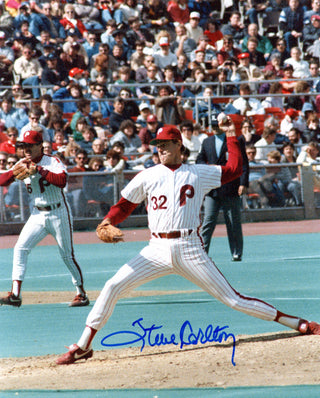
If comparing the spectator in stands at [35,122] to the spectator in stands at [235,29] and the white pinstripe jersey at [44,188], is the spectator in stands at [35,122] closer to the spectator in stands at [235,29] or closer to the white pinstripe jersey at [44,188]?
the spectator in stands at [235,29]

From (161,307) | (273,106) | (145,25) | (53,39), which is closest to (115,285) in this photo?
(161,307)

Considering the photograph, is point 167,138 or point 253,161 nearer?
point 167,138

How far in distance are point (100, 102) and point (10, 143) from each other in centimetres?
276

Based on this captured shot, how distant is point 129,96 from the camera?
1881cm

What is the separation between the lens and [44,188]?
8.30 meters

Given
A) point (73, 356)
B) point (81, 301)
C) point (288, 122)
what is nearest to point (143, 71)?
point (288, 122)

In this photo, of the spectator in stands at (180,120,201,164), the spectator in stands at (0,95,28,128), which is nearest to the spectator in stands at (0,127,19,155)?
the spectator in stands at (0,95,28,128)

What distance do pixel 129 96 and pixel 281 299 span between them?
11.2 m

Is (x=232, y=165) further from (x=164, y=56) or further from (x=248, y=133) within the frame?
(x=164, y=56)

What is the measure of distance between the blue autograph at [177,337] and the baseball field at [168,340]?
0.5 inches

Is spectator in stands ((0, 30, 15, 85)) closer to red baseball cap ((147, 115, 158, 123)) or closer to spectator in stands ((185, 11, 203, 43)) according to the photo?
red baseball cap ((147, 115, 158, 123))

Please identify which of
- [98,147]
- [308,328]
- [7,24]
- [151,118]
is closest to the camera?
[308,328]

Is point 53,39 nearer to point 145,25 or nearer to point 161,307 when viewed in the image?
point 145,25

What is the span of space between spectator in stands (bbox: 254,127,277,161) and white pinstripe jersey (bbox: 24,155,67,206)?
33.8 feet
